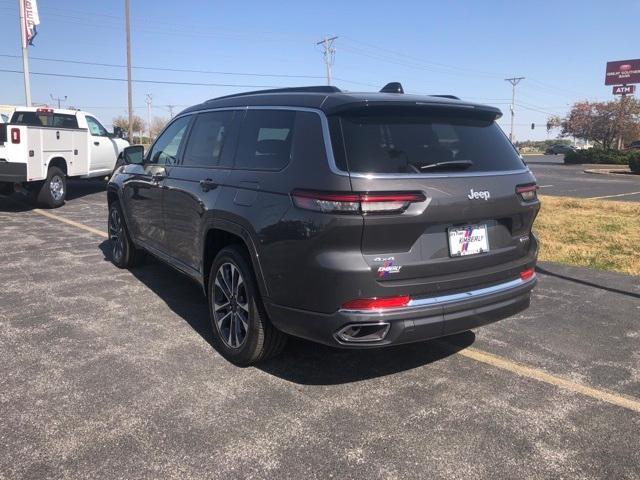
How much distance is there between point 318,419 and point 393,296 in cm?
83

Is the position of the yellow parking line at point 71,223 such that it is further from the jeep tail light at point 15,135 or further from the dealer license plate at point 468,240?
the dealer license plate at point 468,240

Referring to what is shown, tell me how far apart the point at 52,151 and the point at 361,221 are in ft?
33.9

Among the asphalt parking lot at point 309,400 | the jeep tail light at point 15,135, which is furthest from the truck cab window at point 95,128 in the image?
the asphalt parking lot at point 309,400

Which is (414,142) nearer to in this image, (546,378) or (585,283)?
(546,378)

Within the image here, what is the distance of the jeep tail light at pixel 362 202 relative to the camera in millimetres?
2897

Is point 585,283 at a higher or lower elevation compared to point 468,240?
lower

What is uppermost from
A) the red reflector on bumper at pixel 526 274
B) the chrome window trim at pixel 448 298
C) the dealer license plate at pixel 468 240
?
the dealer license plate at pixel 468 240

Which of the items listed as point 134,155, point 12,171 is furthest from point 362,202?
point 12,171

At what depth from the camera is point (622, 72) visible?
52406mm

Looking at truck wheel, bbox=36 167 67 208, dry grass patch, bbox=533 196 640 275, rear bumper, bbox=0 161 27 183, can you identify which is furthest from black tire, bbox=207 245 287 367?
truck wheel, bbox=36 167 67 208

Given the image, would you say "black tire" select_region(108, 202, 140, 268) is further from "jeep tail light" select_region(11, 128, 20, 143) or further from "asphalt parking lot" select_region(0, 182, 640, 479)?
"jeep tail light" select_region(11, 128, 20, 143)

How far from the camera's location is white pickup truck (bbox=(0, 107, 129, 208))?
10.3 meters

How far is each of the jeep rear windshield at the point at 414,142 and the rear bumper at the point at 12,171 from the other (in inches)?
364

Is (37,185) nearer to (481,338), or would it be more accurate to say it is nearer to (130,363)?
(130,363)
